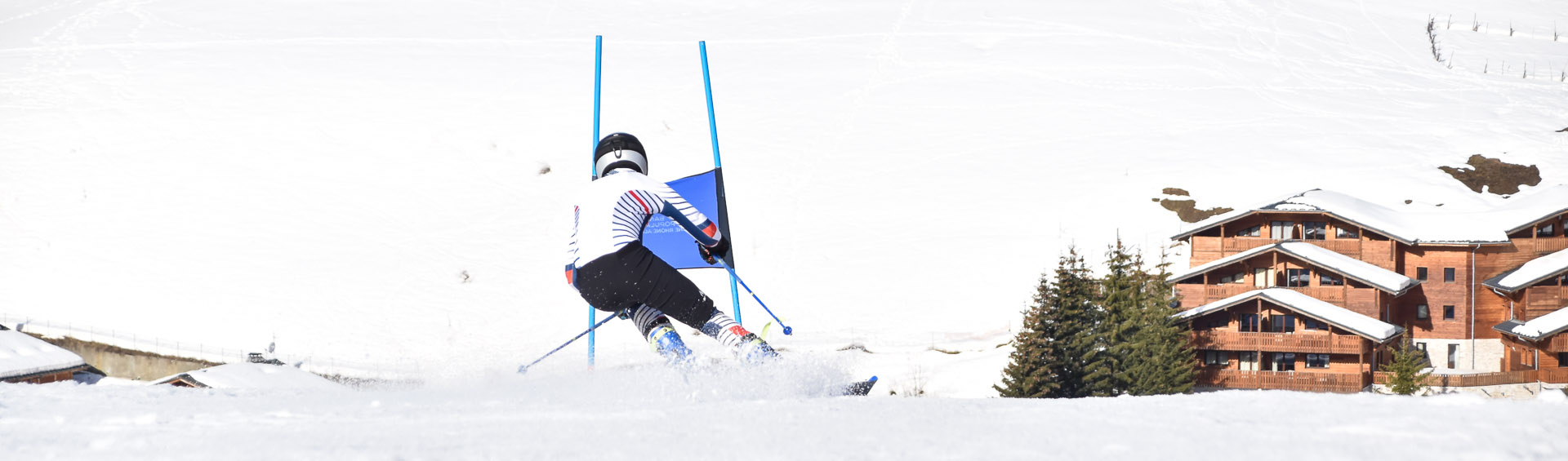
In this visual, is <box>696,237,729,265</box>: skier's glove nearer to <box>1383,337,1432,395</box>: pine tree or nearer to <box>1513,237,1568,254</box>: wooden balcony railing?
<box>1383,337,1432,395</box>: pine tree

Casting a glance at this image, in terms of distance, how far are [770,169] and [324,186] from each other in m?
18.1

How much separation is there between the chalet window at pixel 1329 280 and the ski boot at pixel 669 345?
2878 cm

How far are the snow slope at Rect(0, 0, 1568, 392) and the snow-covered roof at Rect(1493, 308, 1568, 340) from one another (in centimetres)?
1177

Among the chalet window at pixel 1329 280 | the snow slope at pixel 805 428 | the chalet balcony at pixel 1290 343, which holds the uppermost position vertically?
the chalet window at pixel 1329 280

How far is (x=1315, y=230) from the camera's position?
113 feet

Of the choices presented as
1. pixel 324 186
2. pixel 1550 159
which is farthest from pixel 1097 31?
pixel 324 186

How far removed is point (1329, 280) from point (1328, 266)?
1735 millimetres

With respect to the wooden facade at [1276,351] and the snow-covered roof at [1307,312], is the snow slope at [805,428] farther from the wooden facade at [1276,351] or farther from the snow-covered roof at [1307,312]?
the wooden facade at [1276,351]

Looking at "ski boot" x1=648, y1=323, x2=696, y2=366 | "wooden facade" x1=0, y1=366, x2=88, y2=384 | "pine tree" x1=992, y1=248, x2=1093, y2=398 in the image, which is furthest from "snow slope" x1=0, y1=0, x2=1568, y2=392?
"ski boot" x1=648, y1=323, x2=696, y2=366

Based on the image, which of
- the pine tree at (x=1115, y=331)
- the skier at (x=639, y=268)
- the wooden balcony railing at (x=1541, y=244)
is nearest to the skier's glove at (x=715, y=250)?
the skier at (x=639, y=268)

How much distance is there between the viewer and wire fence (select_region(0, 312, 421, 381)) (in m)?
32.0

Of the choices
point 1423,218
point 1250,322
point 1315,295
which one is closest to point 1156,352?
point 1250,322

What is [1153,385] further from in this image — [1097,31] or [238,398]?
[1097,31]

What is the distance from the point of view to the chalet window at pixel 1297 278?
32.9 metres
